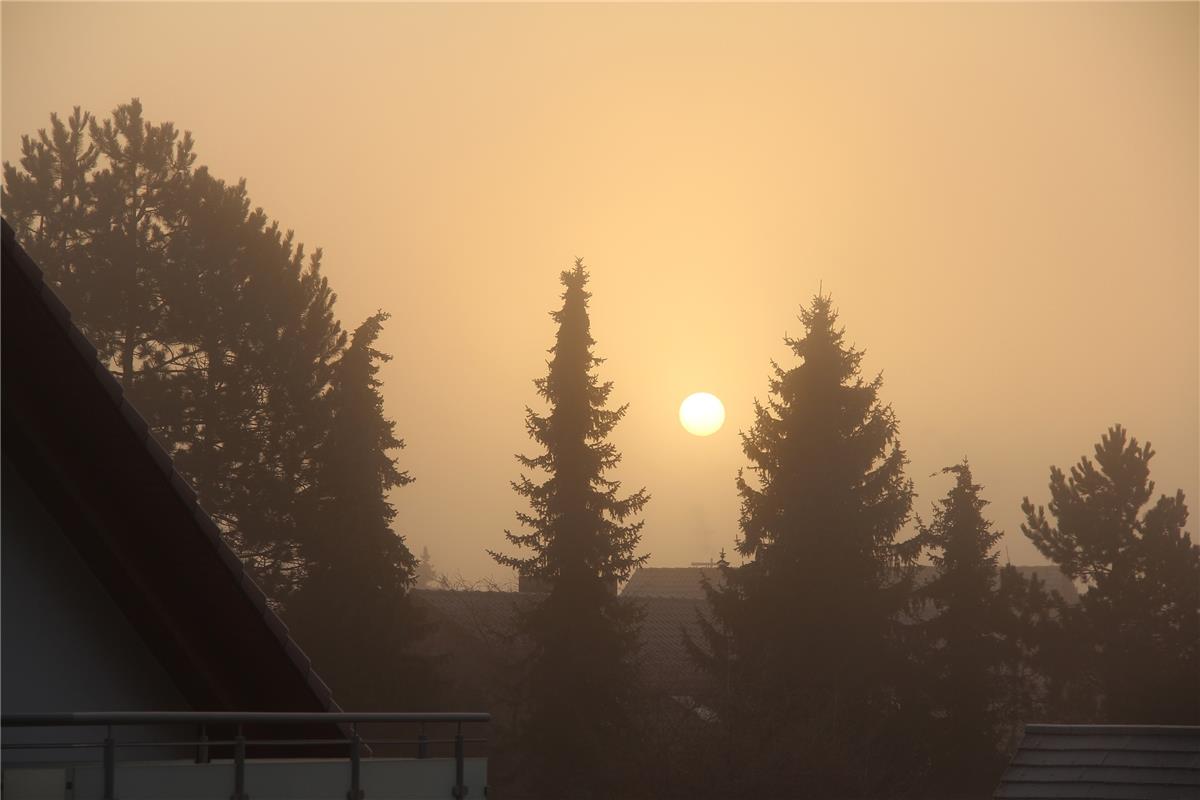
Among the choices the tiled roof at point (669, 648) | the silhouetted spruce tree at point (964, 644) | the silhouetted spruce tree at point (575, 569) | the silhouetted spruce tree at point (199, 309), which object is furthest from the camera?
the tiled roof at point (669, 648)

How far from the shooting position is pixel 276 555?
136ft

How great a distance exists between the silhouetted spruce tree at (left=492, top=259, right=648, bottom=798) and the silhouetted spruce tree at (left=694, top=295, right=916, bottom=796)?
3784 mm

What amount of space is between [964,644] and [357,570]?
2232 centimetres

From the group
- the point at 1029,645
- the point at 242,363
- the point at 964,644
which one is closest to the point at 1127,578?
the point at 1029,645

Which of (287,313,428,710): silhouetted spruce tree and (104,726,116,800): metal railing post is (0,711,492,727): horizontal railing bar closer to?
(104,726,116,800): metal railing post

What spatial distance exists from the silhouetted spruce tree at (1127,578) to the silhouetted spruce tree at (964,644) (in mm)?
3662

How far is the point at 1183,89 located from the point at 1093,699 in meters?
80.0

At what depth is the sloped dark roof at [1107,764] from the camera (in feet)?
74.7

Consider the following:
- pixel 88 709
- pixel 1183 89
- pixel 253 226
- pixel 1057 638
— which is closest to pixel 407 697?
pixel 253 226

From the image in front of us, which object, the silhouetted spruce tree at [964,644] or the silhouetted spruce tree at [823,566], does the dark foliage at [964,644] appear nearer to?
the silhouetted spruce tree at [964,644]

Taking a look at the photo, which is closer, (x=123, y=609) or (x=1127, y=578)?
(x=123, y=609)

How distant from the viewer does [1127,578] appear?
51.8m

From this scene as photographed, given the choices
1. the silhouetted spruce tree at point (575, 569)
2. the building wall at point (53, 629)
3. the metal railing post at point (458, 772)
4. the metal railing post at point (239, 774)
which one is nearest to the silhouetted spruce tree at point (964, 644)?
the silhouetted spruce tree at point (575, 569)

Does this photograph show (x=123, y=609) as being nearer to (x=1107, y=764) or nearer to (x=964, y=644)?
(x=1107, y=764)
